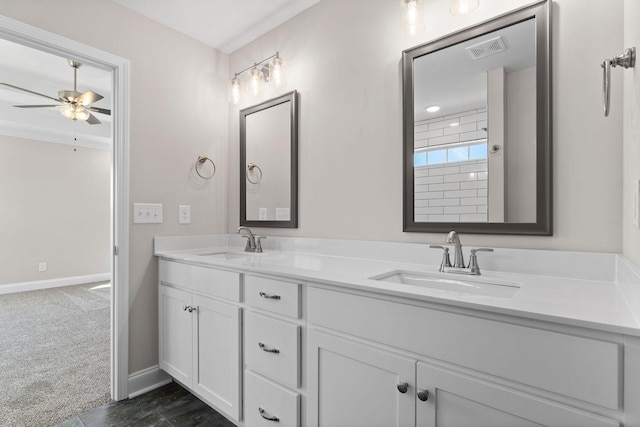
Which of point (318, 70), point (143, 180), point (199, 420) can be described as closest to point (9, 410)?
point (199, 420)

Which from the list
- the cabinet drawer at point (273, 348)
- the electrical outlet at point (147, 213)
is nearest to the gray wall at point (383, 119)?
the electrical outlet at point (147, 213)

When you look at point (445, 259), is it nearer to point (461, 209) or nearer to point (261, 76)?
point (461, 209)

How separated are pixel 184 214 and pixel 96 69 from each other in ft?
6.70

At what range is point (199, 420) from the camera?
5.63 ft

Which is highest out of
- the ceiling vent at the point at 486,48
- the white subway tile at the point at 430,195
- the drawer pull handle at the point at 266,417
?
the ceiling vent at the point at 486,48

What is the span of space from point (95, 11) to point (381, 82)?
1.70 meters

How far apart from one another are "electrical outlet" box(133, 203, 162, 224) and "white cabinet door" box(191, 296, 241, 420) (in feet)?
2.13

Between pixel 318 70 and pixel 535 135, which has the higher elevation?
pixel 318 70

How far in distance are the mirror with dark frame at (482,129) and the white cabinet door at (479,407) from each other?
69cm

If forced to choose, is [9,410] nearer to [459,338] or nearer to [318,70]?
[459,338]

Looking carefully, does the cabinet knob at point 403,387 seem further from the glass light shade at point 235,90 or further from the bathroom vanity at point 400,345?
the glass light shade at point 235,90

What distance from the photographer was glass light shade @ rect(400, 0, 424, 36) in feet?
4.75

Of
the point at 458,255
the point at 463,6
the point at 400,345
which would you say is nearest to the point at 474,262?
the point at 458,255

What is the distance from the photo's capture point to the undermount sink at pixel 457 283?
1.15 m
